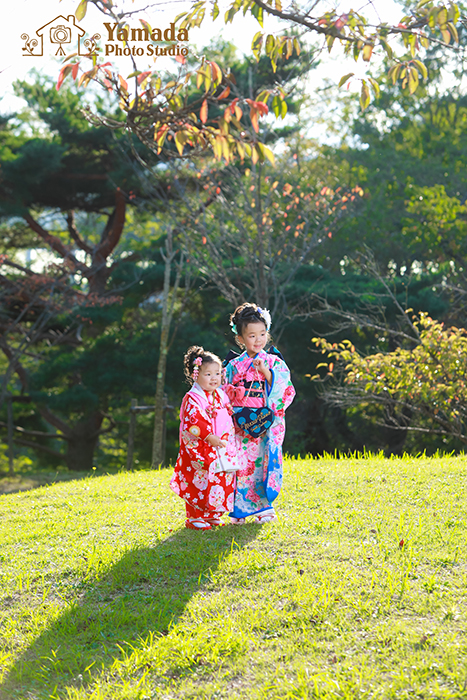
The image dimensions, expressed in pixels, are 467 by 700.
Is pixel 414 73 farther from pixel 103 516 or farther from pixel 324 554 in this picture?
pixel 103 516

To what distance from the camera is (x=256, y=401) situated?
482 centimetres

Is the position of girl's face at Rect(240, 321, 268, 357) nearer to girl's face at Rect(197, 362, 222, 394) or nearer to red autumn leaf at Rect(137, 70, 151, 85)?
girl's face at Rect(197, 362, 222, 394)

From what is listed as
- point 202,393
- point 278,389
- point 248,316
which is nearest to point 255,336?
point 248,316

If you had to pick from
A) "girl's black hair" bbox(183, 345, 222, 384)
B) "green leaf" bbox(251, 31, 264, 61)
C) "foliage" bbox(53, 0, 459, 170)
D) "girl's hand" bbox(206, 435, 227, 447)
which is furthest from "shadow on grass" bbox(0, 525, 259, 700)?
"green leaf" bbox(251, 31, 264, 61)

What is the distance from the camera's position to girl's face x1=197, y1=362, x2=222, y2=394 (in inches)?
183

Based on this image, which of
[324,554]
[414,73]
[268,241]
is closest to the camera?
[414,73]

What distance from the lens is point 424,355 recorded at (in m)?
7.95

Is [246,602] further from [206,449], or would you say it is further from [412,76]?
[412,76]

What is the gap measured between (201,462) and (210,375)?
63cm

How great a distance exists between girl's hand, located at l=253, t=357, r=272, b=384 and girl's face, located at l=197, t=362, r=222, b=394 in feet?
0.99

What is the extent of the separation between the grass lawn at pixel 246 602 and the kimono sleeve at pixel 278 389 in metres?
0.85

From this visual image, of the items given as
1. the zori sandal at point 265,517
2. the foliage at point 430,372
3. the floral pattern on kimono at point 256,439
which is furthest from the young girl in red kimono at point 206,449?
the foliage at point 430,372

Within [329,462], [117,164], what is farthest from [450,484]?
[117,164]

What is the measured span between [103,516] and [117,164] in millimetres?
10857
